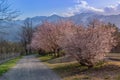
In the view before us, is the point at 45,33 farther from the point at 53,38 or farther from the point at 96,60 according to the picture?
the point at 96,60

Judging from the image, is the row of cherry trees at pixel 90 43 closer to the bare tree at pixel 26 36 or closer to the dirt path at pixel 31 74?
the dirt path at pixel 31 74

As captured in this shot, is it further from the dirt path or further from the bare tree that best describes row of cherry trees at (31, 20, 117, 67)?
the bare tree

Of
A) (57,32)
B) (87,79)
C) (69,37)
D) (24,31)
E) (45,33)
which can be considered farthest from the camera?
(24,31)

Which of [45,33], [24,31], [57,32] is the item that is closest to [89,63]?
[57,32]

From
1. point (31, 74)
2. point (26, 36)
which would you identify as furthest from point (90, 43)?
point (26, 36)

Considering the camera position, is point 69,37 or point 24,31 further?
point 24,31

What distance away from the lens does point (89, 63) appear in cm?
2484

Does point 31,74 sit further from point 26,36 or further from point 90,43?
point 26,36

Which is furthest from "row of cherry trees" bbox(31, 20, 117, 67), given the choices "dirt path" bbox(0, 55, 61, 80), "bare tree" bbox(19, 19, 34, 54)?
"bare tree" bbox(19, 19, 34, 54)

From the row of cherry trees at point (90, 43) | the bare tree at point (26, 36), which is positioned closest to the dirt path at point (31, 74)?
the row of cherry trees at point (90, 43)

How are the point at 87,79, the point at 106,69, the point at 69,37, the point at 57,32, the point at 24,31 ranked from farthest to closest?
the point at 24,31 < the point at 57,32 < the point at 69,37 < the point at 106,69 < the point at 87,79

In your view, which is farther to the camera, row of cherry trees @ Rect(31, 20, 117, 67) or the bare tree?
the bare tree

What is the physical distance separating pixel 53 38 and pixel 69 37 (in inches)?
1144

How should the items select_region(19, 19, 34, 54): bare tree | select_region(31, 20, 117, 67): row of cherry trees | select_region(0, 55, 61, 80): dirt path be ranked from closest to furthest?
select_region(0, 55, 61, 80): dirt path → select_region(31, 20, 117, 67): row of cherry trees → select_region(19, 19, 34, 54): bare tree
